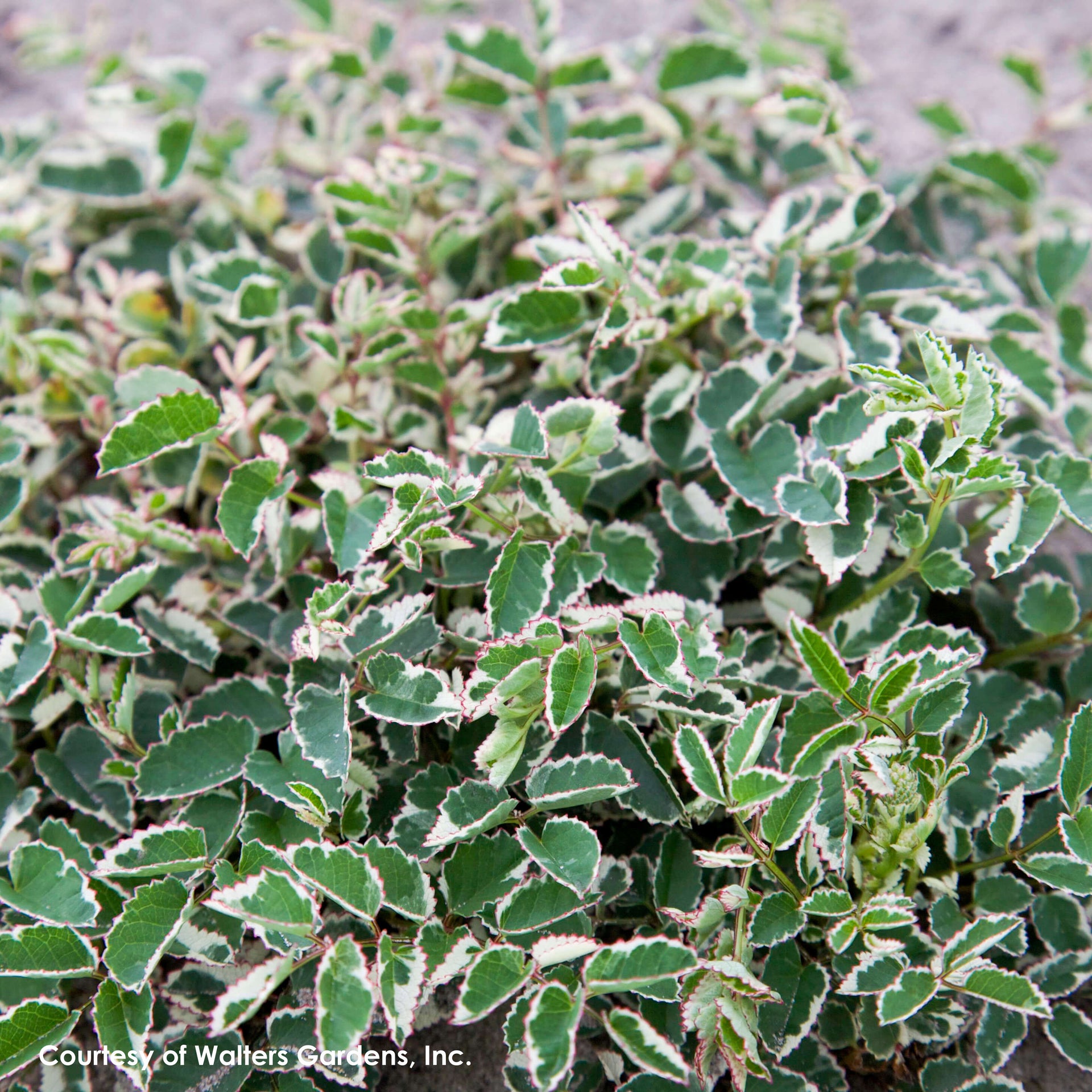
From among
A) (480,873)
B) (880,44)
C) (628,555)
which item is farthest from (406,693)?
(880,44)

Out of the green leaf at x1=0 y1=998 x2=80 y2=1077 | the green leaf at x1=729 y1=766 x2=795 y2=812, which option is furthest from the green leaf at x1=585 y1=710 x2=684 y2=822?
the green leaf at x1=0 y1=998 x2=80 y2=1077

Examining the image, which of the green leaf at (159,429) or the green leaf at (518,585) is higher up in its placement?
the green leaf at (159,429)

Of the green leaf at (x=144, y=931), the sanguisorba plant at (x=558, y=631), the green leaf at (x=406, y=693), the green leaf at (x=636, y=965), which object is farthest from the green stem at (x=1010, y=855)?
the green leaf at (x=144, y=931)

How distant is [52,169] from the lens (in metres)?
1.47

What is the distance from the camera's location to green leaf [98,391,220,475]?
0.94 metres

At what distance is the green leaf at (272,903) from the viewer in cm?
77

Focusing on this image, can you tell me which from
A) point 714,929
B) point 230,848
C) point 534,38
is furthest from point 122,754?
point 534,38

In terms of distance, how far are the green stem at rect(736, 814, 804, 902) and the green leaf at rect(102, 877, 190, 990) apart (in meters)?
0.53

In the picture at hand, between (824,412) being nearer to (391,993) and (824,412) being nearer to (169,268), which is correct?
(391,993)

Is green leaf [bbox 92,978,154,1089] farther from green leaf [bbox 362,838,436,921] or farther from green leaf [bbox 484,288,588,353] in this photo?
green leaf [bbox 484,288,588,353]

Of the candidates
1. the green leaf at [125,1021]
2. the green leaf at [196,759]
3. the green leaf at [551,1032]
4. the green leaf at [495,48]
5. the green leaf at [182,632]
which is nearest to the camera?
the green leaf at [551,1032]

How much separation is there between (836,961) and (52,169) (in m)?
1.56

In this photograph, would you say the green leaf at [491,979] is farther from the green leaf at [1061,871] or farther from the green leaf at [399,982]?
the green leaf at [1061,871]

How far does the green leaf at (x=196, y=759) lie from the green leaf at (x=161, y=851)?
0.15 ft
